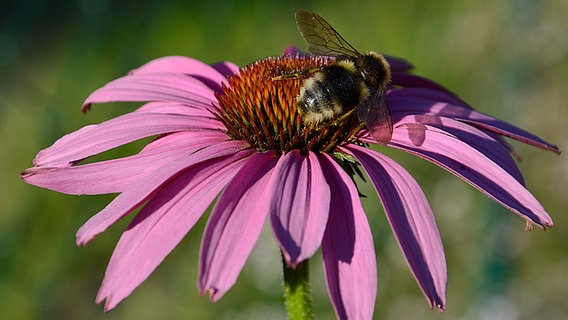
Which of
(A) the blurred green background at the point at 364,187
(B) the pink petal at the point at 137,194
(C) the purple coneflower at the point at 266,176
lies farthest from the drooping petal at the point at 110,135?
(A) the blurred green background at the point at 364,187

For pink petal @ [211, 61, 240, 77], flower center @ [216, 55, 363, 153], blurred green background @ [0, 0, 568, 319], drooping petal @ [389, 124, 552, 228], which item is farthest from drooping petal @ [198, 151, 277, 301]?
blurred green background @ [0, 0, 568, 319]

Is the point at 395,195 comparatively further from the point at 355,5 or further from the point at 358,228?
the point at 355,5

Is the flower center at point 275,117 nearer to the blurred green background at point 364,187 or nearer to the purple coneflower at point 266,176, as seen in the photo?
the purple coneflower at point 266,176

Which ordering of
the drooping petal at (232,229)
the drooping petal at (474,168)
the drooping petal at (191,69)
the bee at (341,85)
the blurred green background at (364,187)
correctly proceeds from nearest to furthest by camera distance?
the drooping petal at (232,229)
the drooping petal at (474,168)
the bee at (341,85)
the drooping petal at (191,69)
the blurred green background at (364,187)

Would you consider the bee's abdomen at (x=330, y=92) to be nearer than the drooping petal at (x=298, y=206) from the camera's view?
No

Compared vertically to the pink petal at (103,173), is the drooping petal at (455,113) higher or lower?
higher

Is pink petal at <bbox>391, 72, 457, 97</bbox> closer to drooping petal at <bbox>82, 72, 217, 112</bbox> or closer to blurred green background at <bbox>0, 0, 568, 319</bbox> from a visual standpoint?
drooping petal at <bbox>82, 72, 217, 112</bbox>
